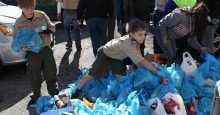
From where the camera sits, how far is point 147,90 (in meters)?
4.16

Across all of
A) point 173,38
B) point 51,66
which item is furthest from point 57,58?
point 173,38

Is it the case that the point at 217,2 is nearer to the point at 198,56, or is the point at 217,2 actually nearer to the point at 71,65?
the point at 198,56

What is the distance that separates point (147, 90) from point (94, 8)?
2.22 m

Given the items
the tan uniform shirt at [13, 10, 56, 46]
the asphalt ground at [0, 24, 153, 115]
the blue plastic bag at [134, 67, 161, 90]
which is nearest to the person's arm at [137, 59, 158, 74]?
the blue plastic bag at [134, 67, 161, 90]

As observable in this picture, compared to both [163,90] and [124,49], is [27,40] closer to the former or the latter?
[124,49]

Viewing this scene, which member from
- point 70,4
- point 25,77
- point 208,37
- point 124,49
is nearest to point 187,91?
point 124,49

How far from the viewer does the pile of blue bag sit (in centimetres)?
389

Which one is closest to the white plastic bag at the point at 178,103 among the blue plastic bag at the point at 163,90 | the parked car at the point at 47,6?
the blue plastic bag at the point at 163,90

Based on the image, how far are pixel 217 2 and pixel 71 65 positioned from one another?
303cm

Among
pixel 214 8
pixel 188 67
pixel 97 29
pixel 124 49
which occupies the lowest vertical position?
pixel 188 67

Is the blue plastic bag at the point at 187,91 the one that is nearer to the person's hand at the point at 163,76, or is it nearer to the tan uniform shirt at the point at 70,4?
the person's hand at the point at 163,76

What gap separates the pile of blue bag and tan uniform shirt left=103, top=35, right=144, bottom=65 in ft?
0.69

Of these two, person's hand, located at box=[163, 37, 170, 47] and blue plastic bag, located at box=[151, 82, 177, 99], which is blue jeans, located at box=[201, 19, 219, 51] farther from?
blue plastic bag, located at box=[151, 82, 177, 99]

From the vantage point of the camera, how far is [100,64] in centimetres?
454
